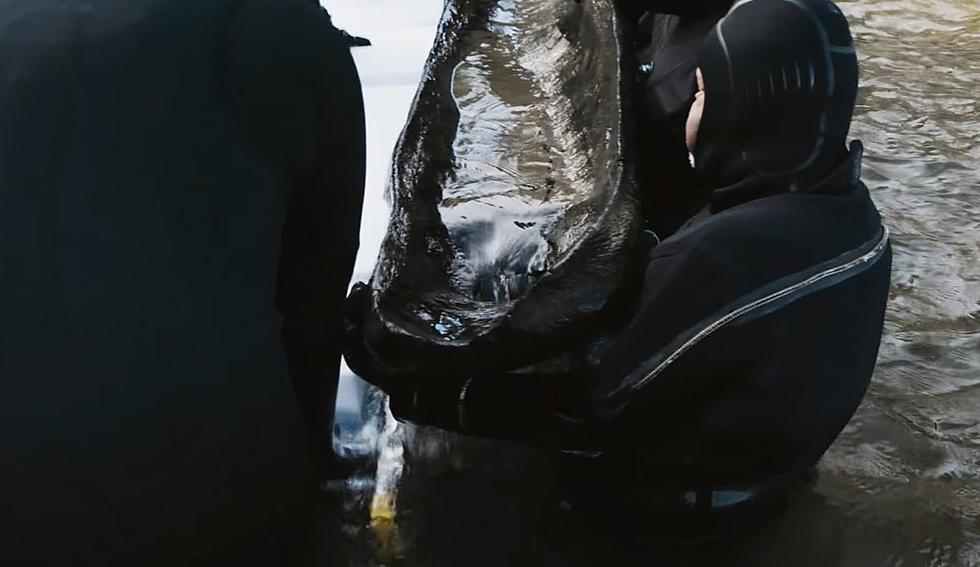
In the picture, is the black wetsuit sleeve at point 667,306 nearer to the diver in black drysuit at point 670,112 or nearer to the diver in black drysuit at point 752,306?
the diver in black drysuit at point 752,306

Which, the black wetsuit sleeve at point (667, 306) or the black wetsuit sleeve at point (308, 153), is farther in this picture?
the black wetsuit sleeve at point (667, 306)

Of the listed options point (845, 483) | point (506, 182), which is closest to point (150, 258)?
point (845, 483)

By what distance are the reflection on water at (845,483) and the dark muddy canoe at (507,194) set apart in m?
0.07

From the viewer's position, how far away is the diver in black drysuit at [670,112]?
293cm

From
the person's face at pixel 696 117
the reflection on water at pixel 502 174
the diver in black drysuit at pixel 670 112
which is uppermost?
the person's face at pixel 696 117

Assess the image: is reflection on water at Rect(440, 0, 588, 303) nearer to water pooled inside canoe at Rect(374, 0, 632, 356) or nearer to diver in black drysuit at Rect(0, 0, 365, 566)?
water pooled inside canoe at Rect(374, 0, 632, 356)

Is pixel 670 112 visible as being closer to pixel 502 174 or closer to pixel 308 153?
pixel 502 174

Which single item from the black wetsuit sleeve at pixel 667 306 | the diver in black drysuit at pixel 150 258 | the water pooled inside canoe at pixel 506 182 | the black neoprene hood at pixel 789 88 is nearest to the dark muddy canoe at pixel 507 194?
the water pooled inside canoe at pixel 506 182

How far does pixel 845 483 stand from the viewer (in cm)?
261

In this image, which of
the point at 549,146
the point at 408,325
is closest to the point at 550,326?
the point at 408,325

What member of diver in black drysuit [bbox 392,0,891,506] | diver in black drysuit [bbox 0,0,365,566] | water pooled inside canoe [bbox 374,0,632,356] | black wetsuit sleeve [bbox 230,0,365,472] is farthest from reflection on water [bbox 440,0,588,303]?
diver in black drysuit [bbox 0,0,365,566]

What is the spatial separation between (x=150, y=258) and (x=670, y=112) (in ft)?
6.81

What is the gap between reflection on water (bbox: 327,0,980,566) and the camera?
2.32m

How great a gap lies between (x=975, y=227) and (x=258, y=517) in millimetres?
3532
